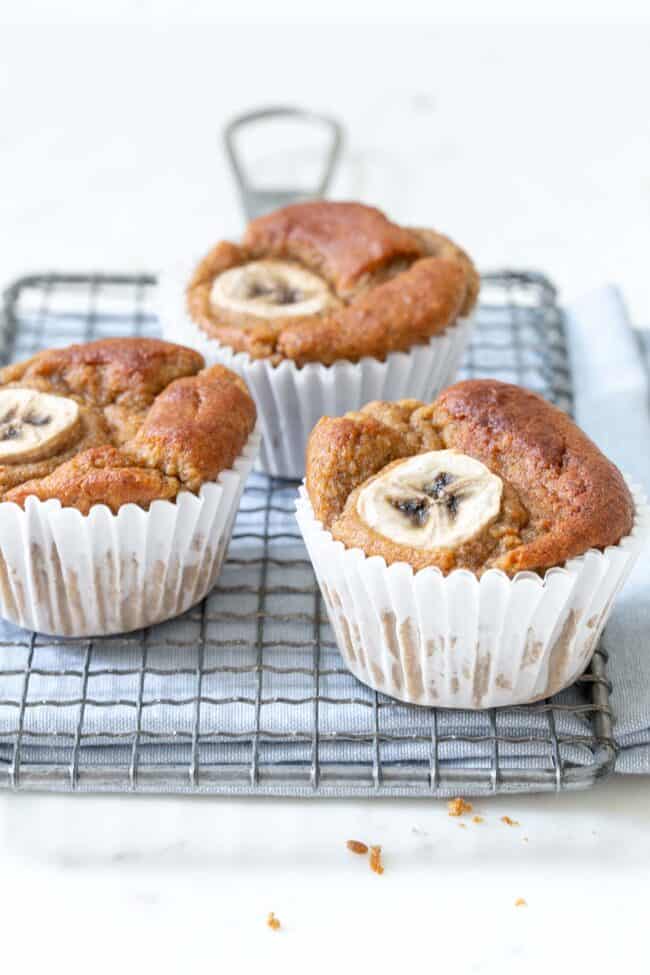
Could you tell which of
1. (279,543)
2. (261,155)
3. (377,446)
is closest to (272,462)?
(279,543)

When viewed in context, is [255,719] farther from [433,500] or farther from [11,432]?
[11,432]

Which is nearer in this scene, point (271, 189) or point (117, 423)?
point (117, 423)

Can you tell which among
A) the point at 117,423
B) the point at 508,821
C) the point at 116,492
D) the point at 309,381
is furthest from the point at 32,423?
the point at 508,821

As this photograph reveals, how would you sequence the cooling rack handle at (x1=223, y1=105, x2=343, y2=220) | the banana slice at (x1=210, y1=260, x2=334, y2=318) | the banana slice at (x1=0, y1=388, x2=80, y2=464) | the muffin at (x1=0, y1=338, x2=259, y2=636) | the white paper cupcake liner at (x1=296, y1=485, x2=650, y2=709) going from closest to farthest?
the white paper cupcake liner at (x1=296, y1=485, x2=650, y2=709) < the muffin at (x1=0, y1=338, x2=259, y2=636) < the banana slice at (x1=0, y1=388, x2=80, y2=464) < the banana slice at (x1=210, y1=260, x2=334, y2=318) < the cooling rack handle at (x1=223, y1=105, x2=343, y2=220)

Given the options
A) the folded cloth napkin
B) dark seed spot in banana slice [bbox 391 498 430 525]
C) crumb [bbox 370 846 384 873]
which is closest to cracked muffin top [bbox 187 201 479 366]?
the folded cloth napkin

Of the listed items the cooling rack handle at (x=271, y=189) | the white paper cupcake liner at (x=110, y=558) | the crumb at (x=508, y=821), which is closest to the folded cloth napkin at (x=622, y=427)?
the crumb at (x=508, y=821)

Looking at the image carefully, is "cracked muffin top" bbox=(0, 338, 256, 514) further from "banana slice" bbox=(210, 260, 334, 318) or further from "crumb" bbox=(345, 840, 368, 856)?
"crumb" bbox=(345, 840, 368, 856)

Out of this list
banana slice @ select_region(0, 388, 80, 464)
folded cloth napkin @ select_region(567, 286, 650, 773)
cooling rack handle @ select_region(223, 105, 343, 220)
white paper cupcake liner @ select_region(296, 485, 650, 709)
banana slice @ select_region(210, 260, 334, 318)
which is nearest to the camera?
white paper cupcake liner @ select_region(296, 485, 650, 709)
